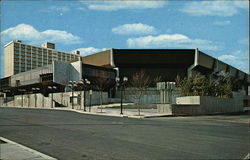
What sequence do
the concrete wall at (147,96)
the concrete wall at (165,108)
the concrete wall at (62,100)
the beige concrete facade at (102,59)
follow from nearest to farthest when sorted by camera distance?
the concrete wall at (165,108), the concrete wall at (62,100), the concrete wall at (147,96), the beige concrete facade at (102,59)

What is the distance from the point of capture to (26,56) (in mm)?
138250

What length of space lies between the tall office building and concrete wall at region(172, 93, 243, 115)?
83.3 meters

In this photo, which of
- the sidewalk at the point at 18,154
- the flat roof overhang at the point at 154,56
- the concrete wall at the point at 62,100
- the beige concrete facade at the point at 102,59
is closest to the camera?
the sidewalk at the point at 18,154

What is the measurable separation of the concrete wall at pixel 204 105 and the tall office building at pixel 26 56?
83.3 meters

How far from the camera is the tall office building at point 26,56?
4703 inches

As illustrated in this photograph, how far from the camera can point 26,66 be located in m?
134

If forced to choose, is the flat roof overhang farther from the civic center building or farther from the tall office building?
the tall office building

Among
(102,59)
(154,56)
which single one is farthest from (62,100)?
(154,56)

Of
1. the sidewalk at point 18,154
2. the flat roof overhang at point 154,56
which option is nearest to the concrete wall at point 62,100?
the flat roof overhang at point 154,56

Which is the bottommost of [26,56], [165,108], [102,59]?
[165,108]

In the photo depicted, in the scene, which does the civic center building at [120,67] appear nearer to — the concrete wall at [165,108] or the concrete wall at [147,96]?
the concrete wall at [147,96]

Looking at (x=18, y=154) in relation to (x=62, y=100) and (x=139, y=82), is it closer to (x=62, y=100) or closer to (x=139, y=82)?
(x=62, y=100)

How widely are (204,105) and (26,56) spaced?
391 ft

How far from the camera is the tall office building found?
11944 centimetres
